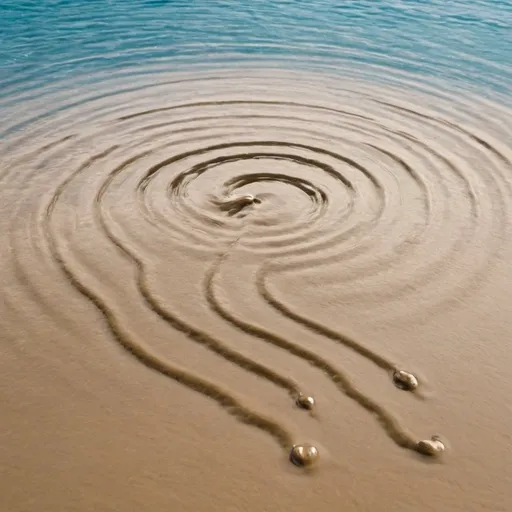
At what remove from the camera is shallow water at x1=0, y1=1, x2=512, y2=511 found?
2600mm

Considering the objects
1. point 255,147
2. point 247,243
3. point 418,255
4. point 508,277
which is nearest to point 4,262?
point 247,243

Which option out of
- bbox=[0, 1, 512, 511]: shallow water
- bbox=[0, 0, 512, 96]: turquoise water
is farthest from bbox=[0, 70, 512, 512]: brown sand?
bbox=[0, 0, 512, 96]: turquoise water

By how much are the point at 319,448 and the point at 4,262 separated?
92.7 inches

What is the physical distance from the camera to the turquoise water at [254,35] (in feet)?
23.1

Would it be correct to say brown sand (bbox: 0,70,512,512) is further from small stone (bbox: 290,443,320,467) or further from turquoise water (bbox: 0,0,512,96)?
turquoise water (bbox: 0,0,512,96)

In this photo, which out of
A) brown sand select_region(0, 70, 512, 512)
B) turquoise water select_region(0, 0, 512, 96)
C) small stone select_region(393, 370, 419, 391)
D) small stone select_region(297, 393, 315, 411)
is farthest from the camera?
turquoise water select_region(0, 0, 512, 96)

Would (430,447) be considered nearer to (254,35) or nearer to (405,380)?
(405,380)

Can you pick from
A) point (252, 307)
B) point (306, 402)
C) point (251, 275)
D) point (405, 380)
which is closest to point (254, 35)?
point (251, 275)

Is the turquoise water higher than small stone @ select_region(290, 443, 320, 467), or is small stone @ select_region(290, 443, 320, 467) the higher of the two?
the turquoise water

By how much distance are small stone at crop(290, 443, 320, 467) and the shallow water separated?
0.06 metres

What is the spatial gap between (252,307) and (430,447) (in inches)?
50.5

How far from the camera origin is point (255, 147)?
5.20 m

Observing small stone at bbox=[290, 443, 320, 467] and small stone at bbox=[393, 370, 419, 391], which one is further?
small stone at bbox=[393, 370, 419, 391]

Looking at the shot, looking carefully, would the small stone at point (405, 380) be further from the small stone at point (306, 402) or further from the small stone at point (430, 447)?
the small stone at point (306, 402)
